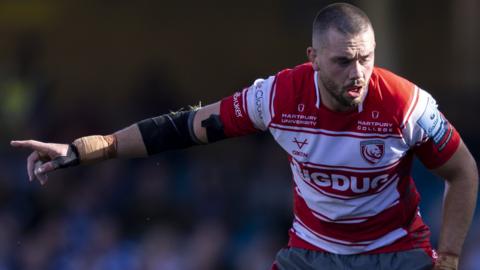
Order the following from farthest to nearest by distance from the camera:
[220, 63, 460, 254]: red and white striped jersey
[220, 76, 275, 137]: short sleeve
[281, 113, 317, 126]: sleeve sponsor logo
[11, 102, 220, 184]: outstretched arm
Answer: [11, 102, 220, 184]: outstretched arm
[220, 76, 275, 137]: short sleeve
[281, 113, 317, 126]: sleeve sponsor logo
[220, 63, 460, 254]: red and white striped jersey

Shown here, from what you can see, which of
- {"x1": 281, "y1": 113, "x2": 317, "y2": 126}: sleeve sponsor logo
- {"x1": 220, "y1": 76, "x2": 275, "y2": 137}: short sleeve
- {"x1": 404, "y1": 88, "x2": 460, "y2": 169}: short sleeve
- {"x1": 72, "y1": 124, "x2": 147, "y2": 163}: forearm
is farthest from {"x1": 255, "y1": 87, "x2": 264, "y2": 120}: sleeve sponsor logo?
{"x1": 404, "y1": 88, "x2": 460, "y2": 169}: short sleeve

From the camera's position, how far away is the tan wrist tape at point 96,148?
6283mm

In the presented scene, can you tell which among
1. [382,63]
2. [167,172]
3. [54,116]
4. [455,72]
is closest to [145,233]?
[167,172]

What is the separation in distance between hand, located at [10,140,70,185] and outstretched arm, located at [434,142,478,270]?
193 cm

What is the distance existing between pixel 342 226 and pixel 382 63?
632 centimetres

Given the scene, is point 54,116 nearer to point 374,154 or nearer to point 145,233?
point 145,233

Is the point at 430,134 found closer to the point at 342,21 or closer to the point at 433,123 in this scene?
the point at 433,123

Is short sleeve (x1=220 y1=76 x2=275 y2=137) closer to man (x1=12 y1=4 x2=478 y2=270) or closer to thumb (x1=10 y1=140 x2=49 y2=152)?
man (x1=12 y1=4 x2=478 y2=270)

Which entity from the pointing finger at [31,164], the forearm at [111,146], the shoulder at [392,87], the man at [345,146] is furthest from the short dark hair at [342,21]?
the pointing finger at [31,164]

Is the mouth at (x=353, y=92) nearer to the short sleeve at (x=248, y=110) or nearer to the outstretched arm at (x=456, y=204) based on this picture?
the short sleeve at (x=248, y=110)

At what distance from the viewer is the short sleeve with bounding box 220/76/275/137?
6.15m

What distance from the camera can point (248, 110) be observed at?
6.19 metres

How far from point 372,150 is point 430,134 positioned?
0.29 m

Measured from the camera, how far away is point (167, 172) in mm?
11672
